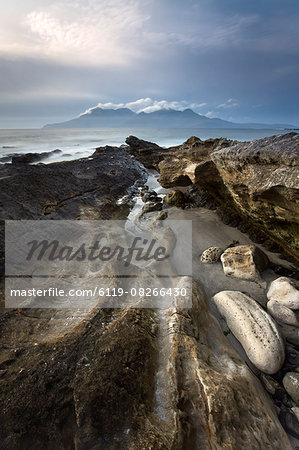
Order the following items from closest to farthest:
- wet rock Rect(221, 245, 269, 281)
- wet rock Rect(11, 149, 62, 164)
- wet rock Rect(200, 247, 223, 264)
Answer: wet rock Rect(221, 245, 269, 281) → wet rock Rect(200, 247, 223, 264) → wet rock Rect(11, 149, 62, 164)

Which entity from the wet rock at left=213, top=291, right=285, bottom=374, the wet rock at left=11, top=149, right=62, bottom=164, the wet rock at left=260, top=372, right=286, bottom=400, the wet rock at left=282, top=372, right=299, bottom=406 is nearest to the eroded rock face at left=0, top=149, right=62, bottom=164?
the wet rock at left=11, top=149, right=62, bottom=164

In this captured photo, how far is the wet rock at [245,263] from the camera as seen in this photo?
4.74m

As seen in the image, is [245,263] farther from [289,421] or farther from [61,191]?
[61,191]

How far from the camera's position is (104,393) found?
7.20 ft

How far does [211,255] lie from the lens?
213 inches

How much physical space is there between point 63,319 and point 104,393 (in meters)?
1.50

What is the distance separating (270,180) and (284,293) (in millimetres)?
2110

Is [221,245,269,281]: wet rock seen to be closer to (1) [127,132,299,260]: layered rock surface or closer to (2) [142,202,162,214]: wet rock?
(1) [127,132,299,260]: layered rock surface

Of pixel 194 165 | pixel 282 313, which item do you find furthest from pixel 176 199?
pixel 282 313

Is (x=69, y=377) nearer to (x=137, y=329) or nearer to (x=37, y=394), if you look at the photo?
(x=37, y=394)

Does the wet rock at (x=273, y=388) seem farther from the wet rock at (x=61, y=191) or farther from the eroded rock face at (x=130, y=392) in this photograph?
the wet rock at (x=61, y=191)

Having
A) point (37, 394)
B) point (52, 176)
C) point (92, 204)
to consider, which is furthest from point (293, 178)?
point (52, 176)

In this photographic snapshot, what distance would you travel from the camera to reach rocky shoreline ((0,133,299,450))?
2.05 m

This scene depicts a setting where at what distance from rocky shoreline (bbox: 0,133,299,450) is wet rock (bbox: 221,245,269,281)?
0.02 m
